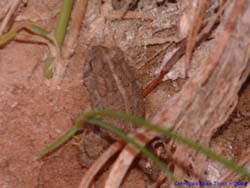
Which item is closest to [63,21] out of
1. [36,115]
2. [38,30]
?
[38,30]

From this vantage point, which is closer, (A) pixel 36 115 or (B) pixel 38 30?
(B) pixel 38 30

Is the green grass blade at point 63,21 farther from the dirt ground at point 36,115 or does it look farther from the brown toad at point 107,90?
the brown toad at point 107,90

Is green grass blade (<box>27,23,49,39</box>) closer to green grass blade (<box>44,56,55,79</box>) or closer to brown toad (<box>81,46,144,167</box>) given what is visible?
green grass blade (<box>44,56,55,79</box>)

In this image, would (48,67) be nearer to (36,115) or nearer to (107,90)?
(36,115)

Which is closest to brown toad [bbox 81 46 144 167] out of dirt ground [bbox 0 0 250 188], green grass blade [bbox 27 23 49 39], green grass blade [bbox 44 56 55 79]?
dirt ground [bbox 0 0 250 188]

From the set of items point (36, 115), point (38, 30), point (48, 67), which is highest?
point (38, 30)

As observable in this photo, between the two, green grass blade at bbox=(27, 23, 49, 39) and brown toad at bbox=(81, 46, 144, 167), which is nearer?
green grass blade at bbox=(27, 23, 49, 39)

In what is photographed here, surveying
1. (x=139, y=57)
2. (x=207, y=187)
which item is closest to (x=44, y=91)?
(x=139, y=57)

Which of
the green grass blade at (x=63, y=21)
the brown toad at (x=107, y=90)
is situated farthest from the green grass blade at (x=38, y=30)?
the brown toad at (x=107, y=90)
